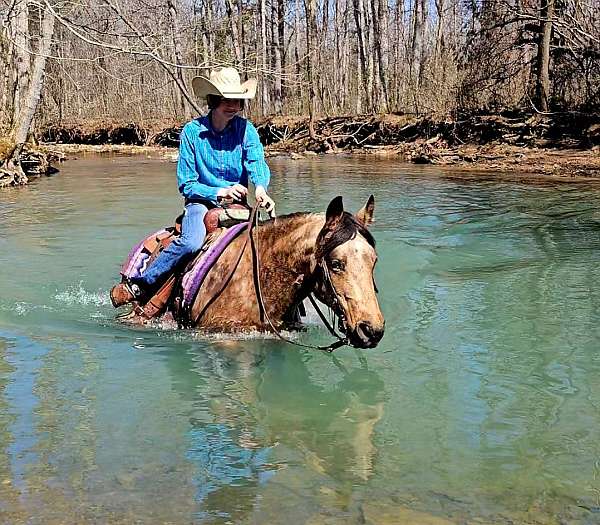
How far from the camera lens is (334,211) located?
4.75m

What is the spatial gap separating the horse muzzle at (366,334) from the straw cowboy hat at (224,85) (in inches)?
86.0

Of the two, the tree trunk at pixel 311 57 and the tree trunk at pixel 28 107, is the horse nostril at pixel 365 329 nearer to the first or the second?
the tree trunk at pixel 28 107

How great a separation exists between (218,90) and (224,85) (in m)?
0.09

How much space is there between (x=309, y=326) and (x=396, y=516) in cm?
271

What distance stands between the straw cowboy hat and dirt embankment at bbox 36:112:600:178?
1500cm

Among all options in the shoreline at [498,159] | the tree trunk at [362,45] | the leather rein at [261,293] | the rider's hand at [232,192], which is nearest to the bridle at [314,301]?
the leather rein at [261,293]

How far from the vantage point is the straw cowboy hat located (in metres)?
5.81

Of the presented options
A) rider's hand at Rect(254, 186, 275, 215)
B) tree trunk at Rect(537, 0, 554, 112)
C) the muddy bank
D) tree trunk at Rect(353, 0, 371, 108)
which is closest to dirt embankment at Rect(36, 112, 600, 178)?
tree trunk at Rect(537, 0, 554, 112)

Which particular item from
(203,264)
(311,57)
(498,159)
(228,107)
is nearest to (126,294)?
(203,264)

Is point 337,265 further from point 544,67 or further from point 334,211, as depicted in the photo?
point 544,67

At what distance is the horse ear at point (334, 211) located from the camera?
4.70 m

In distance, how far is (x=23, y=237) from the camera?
1140 cm

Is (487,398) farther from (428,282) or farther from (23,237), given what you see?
(23,237)

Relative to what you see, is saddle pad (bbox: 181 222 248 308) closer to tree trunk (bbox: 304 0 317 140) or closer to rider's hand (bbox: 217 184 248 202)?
rider's hand (bbox: 217 184 248 202)
